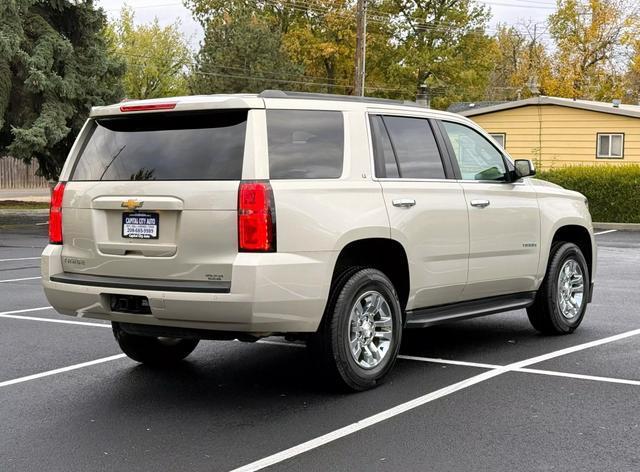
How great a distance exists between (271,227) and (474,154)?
2.80 metres

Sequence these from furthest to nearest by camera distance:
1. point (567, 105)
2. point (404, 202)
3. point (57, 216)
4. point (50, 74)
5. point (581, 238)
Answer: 1. point (567, 105)
2. point (50, 74)
3. point (581, 238)
4. point (404, 202)
5. point (57, 216)

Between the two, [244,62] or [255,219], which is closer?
[255,219]

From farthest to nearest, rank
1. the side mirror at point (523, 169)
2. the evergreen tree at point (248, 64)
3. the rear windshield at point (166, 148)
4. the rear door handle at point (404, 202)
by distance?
the evergreen tree at point (248, 64)
the side mirror at point (523, 169)
the rear door handle at point (404, 202)
the rear windshield at point (166, 148)

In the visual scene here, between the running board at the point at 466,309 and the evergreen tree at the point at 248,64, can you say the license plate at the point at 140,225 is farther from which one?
the evergreen tree at the point at 248,64

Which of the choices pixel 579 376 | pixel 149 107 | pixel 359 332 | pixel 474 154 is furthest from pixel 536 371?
pixel 149 107

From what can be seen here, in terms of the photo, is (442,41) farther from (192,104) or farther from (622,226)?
(192,104)

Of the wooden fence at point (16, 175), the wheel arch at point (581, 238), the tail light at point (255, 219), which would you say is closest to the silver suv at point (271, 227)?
the tail light at point (255, 219)

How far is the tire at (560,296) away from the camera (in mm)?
8164

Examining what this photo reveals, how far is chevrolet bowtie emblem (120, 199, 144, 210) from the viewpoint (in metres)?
5.80

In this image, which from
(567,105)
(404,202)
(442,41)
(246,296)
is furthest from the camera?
(442,41)

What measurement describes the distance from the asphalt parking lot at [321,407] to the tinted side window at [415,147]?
153cm

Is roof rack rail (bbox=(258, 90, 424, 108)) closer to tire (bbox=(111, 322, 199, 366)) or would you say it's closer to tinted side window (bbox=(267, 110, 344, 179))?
tinted side window (bbox=(267, 110, 344, 179))

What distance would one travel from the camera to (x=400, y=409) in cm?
577

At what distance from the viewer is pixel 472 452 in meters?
4.88
